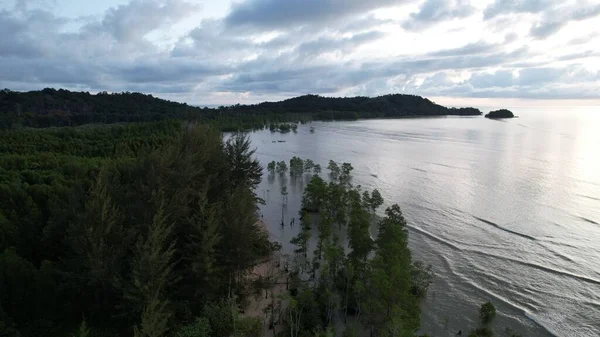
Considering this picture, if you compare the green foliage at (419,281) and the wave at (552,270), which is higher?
the green foliage at (419,281)

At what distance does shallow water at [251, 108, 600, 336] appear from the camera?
898 inches

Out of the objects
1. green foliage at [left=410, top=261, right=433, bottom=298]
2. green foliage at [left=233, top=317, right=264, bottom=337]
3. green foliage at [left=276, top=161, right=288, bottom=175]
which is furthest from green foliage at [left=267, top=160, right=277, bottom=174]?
green foliage at [left=233, top=317, right=264, bottom=337]

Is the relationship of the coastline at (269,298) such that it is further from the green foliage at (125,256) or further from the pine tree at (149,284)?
the pine tree at (149,284)

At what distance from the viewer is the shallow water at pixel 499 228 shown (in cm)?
2281

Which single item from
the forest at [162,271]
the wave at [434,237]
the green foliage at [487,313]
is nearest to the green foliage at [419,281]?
the forest at [162,271]

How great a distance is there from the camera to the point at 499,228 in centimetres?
3656

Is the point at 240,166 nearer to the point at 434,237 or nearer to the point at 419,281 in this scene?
the point at 419,281

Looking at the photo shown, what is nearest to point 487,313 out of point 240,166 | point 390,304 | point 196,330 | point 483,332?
point 483,332

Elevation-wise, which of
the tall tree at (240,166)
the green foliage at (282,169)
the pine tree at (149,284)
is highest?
the tall tree at (240,166)

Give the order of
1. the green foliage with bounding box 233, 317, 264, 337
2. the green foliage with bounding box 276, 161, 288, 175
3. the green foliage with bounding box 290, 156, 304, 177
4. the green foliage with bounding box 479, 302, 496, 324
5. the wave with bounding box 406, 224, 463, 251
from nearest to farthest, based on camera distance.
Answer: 1. the green foliage with bounding box 233, 317, 264, 337
2. the green foliage with bounding box 479, 302, 496, 324
3. the wave with bounding box 406, 224, 463, 251
4. the green foliage with bounding box 290, 156, 304, 177
5. the green foliage with bounding box 276, 161, 288, 175

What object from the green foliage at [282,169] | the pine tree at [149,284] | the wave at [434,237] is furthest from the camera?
the green foliage at [282,169]

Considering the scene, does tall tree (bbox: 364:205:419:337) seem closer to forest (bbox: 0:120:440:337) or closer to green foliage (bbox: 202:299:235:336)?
forest (bbox: 0:120:440:337)

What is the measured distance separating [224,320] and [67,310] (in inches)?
282

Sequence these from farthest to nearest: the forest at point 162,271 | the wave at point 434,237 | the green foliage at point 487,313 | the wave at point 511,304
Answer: the wave at point 434,237
the wave at point 511,304
the green foliage at point 487,313
the forest at point 162,271
